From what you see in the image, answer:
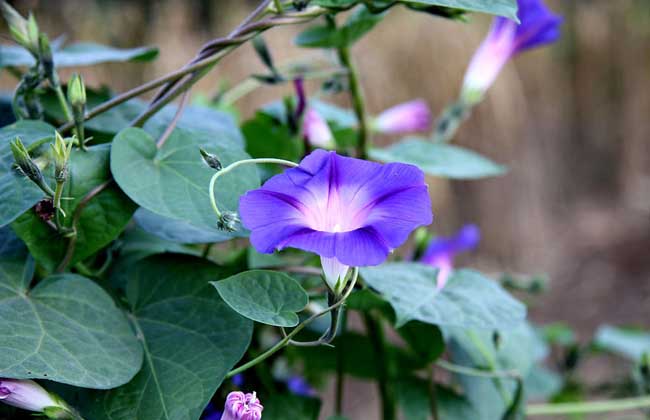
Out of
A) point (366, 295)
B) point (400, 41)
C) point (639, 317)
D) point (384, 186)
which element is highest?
point (384, 186)

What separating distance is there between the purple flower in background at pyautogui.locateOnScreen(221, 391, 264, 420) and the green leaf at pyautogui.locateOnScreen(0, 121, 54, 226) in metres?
0.17

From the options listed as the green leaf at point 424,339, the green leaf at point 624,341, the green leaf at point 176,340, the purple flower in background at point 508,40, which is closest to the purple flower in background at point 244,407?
the green leaf at point 176,340

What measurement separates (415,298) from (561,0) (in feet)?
11.6

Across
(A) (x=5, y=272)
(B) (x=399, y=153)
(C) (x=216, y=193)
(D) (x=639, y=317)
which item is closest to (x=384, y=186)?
(C) (x=216, y=193)

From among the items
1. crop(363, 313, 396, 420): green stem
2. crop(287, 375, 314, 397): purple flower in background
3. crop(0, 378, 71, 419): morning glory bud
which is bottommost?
crop(287, 375, 314, 397): purple flower in background

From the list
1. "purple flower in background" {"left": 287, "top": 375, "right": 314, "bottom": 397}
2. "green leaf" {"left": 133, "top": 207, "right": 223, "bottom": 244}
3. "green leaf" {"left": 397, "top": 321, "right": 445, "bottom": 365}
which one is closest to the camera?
"green leaf" {"left": 133, "top": 207, "right": 223, "bottom": 244}

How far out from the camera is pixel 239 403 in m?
0.40

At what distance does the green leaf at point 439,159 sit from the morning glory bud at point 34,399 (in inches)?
16.5

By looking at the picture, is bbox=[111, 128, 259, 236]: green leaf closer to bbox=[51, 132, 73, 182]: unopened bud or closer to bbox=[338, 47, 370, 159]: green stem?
bbox=[51, 132, 73, 182]: unopened bud

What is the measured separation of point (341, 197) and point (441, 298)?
146 millimetres

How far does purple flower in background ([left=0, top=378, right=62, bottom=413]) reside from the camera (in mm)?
401

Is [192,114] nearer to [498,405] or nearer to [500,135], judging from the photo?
[498,405]

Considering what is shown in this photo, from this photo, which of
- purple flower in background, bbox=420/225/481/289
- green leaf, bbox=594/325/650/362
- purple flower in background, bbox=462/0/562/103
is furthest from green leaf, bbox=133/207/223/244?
green leaf, bbox=594/325/650/362

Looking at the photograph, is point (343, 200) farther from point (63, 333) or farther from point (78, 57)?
point (78, 57)
